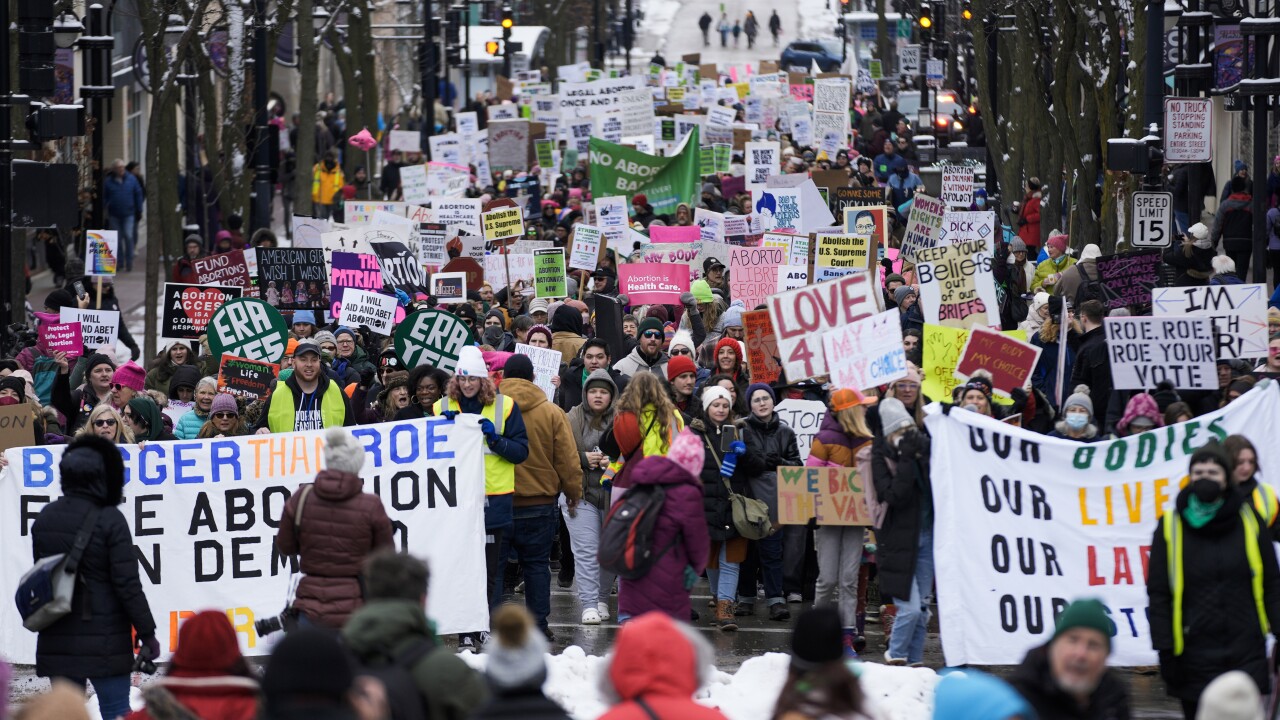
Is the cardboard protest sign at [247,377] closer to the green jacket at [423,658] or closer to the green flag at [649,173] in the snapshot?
the green jacket at [423,658]

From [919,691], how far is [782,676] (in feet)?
2.15

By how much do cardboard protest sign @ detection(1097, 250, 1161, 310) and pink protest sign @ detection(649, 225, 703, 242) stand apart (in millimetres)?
6718

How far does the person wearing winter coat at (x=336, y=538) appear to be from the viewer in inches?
339

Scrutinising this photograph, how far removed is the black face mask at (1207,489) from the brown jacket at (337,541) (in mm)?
3274

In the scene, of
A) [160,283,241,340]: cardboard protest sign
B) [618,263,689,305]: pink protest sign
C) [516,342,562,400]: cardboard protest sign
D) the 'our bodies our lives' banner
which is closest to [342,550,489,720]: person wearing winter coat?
the 'our bodies our lives' banner

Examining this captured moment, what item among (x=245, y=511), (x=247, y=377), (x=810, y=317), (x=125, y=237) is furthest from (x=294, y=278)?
(x=125, y=237)

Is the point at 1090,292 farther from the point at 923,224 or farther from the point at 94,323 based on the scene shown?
the point at 94,323

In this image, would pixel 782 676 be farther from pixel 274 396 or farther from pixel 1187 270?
pixel 1187 270

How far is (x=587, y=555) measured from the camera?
11672mm

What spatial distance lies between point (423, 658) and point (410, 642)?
0.28 ft

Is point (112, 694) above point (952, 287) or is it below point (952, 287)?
below

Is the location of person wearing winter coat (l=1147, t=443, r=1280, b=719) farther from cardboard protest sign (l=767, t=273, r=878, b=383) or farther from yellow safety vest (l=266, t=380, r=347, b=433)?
yellow safety vest (l=266, t=380, r=347, b=433)

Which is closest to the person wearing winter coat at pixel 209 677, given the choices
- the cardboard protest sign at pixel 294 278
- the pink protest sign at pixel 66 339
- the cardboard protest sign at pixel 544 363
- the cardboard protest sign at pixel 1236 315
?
the cardboard protest sign at pixel 544 363

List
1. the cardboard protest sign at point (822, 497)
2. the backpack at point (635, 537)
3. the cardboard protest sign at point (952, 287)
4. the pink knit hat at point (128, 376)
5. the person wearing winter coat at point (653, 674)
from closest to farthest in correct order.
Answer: the person wearing winter coat at point (653, 674) → the backpack at point (635, 537) → the cardboard protest sign at point (822, 497) → the pink knit hat at point (128, 376) → the cardboard protest sign at point (952, 287)
